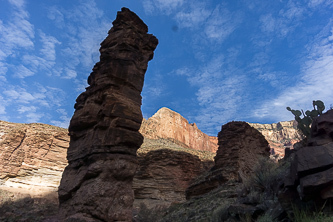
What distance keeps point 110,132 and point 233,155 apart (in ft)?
40.0

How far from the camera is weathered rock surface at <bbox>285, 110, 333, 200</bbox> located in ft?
14.1

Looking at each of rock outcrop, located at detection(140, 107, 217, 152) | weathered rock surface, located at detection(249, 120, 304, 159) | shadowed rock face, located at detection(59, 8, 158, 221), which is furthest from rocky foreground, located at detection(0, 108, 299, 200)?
weathered rock surface, located at detection(249, 120, 304, 159)

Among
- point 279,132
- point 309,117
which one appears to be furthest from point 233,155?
point 279,132

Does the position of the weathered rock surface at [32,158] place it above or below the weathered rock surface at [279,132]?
below

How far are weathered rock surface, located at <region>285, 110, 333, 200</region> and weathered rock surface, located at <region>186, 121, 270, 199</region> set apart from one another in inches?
418

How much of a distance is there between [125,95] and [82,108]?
97.9 inches

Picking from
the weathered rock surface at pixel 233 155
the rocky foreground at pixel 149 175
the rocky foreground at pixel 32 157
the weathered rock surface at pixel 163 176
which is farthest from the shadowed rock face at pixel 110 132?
the rocky foreground at pixel 32 157

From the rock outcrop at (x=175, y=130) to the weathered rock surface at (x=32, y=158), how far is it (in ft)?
125

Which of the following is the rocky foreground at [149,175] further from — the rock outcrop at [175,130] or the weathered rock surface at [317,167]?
the rock outcrop at [175,130]

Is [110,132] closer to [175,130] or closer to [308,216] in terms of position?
[308,216]

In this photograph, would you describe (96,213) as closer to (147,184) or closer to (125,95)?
(125,95)

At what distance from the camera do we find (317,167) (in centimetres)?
460

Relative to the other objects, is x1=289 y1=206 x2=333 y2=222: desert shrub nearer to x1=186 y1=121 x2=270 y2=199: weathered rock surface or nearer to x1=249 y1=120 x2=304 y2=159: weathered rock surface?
x1=186 y1=121 x2=270 y2=199: weathered rock surface

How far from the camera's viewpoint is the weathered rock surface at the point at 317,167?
4.30 m
